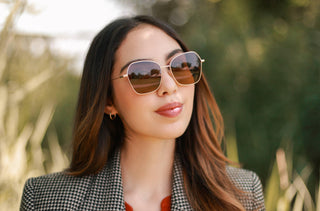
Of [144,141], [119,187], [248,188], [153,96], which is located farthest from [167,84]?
[248,188]

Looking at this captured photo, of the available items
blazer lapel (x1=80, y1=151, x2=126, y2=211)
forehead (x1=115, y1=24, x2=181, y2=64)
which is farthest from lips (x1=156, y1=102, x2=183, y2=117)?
blazer lapel (x1=80, y1=151, x2=126, y2=211)

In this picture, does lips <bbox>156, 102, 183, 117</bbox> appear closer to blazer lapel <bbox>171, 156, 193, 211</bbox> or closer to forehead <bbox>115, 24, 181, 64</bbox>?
forehead <bbox>115, 24, 181, 64</bbox>

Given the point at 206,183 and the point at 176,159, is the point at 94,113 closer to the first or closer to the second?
the point at 176,159

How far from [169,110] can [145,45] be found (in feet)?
1.22

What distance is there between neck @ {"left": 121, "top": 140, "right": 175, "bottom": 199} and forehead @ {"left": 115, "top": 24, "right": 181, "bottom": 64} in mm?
493

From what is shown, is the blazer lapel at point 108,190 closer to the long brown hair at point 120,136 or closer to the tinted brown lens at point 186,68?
the long brown hair at point 120,136

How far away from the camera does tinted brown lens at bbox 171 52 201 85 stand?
5.68 feet

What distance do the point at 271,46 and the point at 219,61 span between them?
753 millimetres

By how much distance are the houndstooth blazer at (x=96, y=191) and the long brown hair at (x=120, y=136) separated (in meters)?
0.05

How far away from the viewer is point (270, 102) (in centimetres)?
452

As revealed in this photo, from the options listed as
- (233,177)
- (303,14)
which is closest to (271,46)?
(303,14)

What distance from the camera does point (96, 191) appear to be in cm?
185

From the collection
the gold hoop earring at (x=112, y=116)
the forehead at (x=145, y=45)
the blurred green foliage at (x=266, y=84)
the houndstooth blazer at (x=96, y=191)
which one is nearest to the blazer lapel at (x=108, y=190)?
the houndstooth blazer at (x=96, y=191)

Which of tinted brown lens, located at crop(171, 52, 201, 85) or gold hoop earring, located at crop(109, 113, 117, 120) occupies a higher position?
tinted brown lens, located at crop(171, 52, 201, 85)
